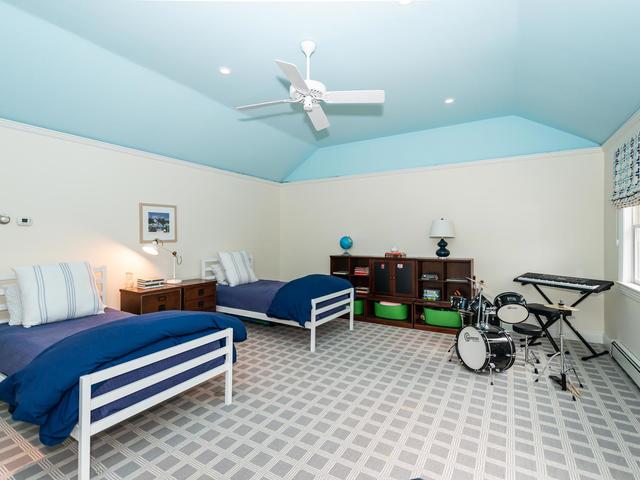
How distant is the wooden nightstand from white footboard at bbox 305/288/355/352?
164cm

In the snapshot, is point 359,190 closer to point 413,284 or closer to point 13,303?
point 413,284

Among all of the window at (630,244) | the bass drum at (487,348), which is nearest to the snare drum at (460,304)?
the bass drum at (487,348)

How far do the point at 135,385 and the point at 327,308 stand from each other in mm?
2441

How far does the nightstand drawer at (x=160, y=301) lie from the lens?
12.4 feet

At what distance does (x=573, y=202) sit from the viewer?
4.23 m

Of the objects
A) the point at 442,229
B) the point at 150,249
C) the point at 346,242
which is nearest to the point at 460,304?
the point at 442,229

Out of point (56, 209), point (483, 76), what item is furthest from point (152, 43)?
point (483, 76)

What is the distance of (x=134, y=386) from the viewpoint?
79.3 inches

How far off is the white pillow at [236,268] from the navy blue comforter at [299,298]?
117cm

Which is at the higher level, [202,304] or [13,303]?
[13,303]

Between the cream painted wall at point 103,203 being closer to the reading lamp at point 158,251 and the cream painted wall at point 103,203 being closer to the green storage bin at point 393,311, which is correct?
the reading lamp at point 158,251

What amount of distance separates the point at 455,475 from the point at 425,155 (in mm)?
4487

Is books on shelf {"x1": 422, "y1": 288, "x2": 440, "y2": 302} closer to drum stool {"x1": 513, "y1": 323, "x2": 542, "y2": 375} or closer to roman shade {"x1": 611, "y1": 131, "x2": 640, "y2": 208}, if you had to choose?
drum stool {"x1": 513, "y1": 323, "x2": 542, "y2": 375}

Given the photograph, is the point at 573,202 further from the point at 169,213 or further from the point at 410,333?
the point at 169,213
